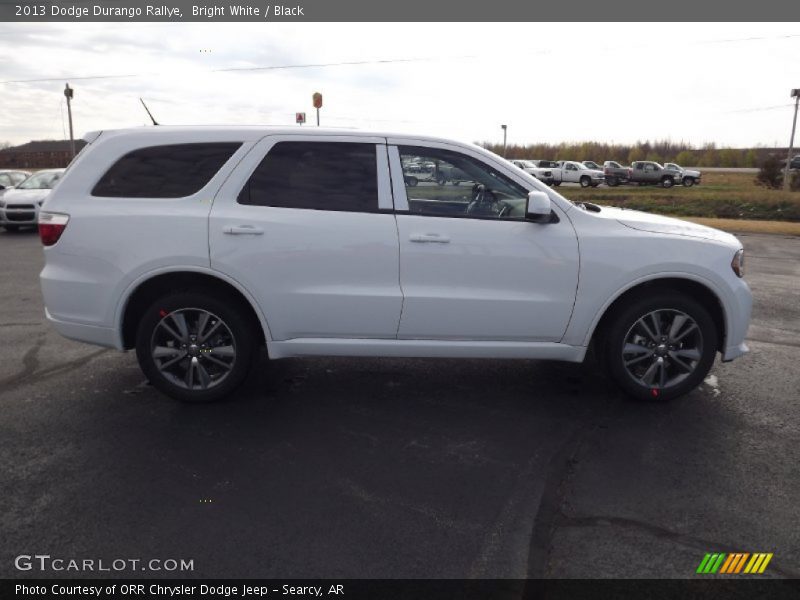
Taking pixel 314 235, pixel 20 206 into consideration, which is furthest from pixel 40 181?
pixel 314 235

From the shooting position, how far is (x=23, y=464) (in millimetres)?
3664

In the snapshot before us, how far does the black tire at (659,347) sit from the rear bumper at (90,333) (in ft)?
11.9

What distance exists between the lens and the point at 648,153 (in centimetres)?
9112

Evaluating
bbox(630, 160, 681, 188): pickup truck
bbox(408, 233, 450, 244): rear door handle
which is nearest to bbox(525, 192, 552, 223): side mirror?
bbox(408, 233, 450, 244): rear door handle

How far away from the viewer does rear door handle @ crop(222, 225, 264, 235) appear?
4.26 meters

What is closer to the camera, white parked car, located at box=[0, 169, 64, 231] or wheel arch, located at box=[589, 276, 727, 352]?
wheel arch, located at box=[589, 276, 727, 352]

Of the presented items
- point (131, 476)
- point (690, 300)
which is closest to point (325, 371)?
point (131, 476)

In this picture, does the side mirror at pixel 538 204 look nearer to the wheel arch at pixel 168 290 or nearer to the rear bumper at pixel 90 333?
Result: the wheel arch at pixel 168 290

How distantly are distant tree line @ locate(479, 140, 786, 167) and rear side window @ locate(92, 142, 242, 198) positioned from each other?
79044 millimetres

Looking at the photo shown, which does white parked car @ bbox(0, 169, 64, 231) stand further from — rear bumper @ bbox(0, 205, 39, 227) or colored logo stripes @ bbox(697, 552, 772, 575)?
colored logo stripes @ bbox(697, 552, 772, 575)

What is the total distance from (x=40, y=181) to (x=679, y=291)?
1660 cm

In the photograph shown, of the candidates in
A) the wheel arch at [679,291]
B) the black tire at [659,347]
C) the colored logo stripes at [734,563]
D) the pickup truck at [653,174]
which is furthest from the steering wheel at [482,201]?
the pickup truck at [653,174]

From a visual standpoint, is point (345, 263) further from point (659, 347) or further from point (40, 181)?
point (40, 181)

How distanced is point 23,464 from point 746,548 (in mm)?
3977
